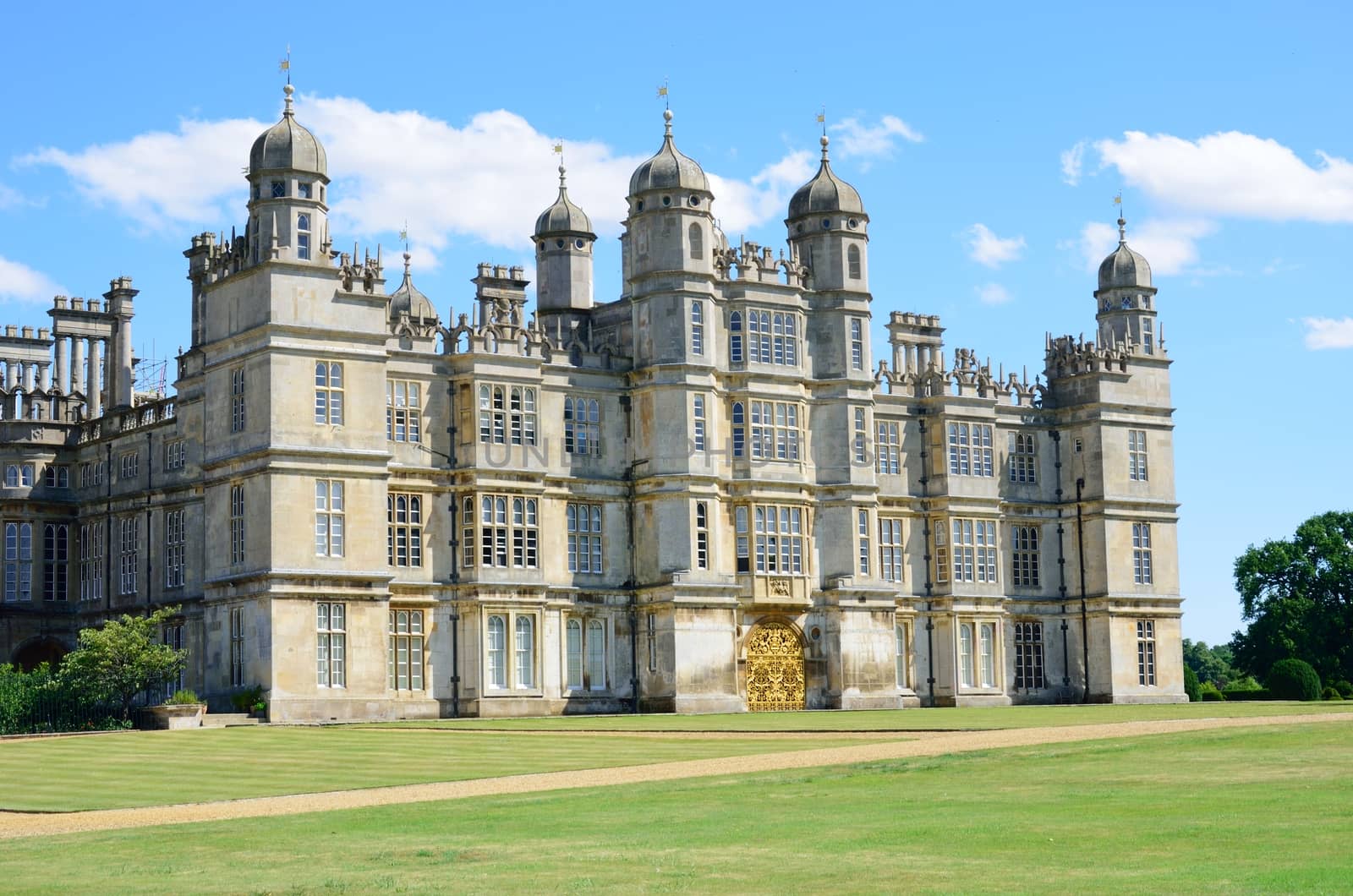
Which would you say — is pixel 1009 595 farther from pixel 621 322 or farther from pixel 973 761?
pixel 973 761

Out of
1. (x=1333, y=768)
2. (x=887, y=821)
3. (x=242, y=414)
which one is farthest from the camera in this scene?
(x=242, y=414)

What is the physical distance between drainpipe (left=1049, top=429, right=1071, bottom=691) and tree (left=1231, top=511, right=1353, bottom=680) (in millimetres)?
14591

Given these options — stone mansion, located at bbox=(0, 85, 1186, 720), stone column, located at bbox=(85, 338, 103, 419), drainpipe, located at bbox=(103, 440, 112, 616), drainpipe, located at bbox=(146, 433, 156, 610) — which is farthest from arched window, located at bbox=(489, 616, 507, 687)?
stone column, located at bbox=(85, 338, 103, 419)

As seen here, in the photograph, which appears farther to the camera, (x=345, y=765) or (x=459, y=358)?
(x=459, y=358)

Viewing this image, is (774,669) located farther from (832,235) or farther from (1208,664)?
(1208,664)

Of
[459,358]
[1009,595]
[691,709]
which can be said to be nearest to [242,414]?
[459,358]

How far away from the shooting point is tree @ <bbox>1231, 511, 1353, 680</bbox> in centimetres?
8681

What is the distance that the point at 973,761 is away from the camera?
107ft

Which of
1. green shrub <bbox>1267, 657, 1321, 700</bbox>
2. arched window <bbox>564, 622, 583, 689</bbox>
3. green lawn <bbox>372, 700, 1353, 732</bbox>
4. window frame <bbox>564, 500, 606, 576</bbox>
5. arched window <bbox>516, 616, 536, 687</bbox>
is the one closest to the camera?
green lawn <bbox>372, 700, 1353, 732</bbox>

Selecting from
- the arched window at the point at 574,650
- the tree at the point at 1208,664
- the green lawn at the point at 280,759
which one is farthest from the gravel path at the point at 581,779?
the tree at the point at 1208,664

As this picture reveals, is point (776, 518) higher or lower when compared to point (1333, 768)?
higher

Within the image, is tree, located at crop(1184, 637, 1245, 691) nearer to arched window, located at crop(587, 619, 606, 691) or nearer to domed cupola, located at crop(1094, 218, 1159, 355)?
domed cupola, located at crop(1094, 218, 1159, 355)

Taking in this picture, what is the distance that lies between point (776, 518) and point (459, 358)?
12.3 metres

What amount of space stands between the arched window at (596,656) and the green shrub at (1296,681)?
2679 centimetres
